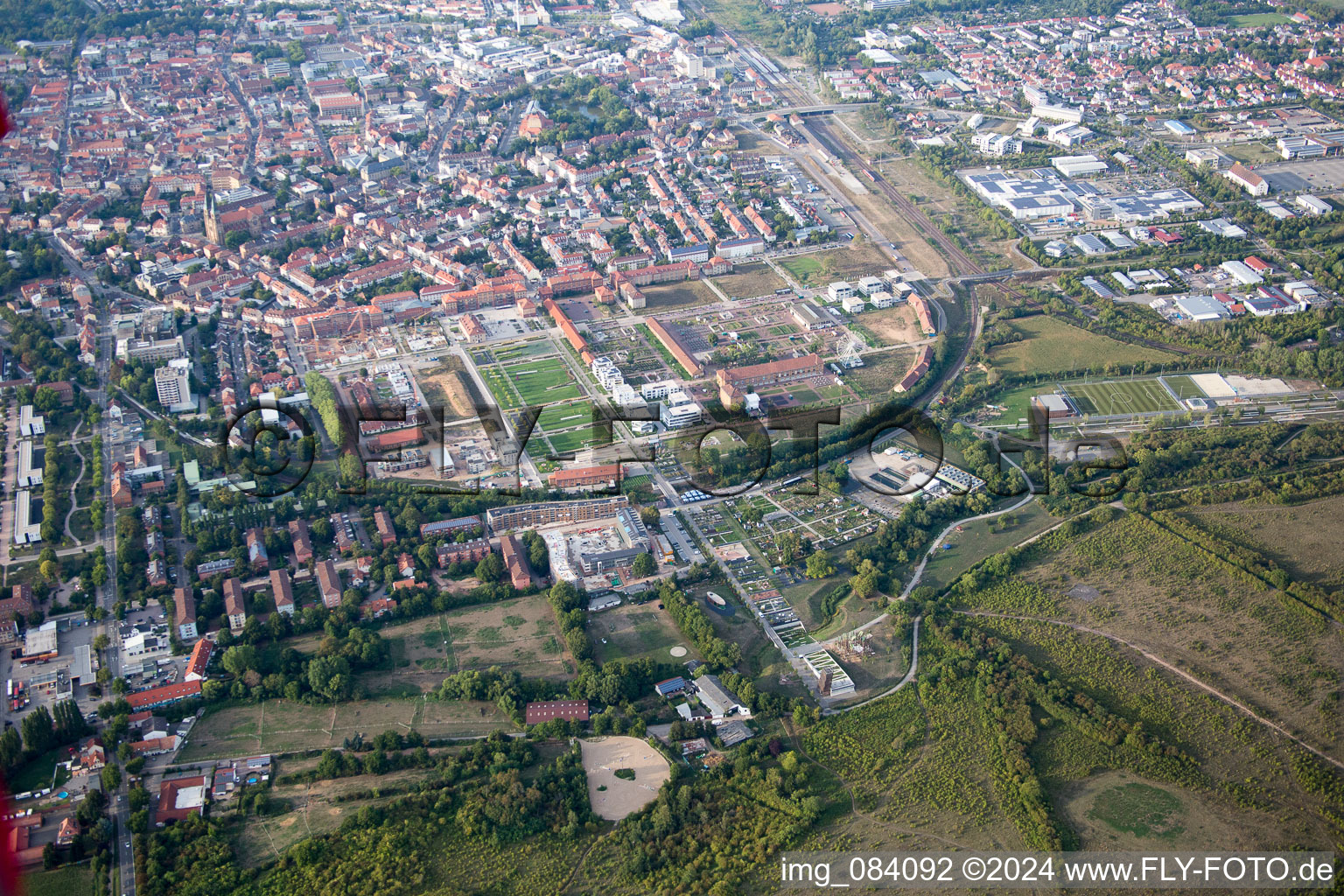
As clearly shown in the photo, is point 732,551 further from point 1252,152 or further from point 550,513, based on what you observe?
point 1252,152

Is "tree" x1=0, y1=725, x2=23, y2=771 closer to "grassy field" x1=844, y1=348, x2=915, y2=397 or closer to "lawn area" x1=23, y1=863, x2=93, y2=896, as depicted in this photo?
"lawn area" x1=23, y1=863, x2=93, y2=896

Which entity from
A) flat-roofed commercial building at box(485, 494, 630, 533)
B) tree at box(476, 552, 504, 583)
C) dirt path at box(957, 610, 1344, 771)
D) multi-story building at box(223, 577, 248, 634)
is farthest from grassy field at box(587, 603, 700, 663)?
multi-story building at box(223, 577, 248, 634)

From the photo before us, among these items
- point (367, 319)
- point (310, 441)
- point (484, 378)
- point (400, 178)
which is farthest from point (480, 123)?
point (310, 441)

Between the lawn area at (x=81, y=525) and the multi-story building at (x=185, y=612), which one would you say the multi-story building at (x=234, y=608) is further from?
the lawn area at (x=81, y=525)

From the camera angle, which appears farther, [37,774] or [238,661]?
[238,661]

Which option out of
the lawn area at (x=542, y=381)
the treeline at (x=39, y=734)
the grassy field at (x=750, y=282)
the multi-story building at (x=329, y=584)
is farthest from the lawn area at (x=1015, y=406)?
the treeline at (x=39, y=734)

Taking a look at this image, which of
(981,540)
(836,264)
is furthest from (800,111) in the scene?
(981,540)
